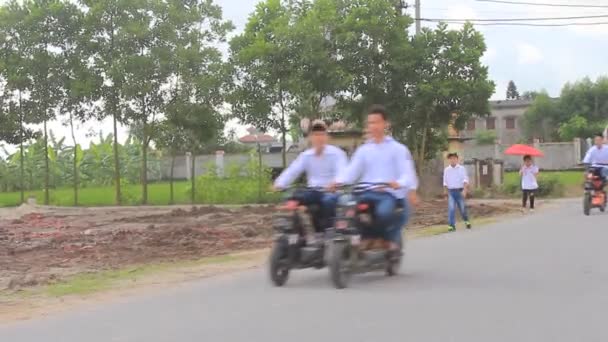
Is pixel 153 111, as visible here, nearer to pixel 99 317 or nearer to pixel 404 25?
pixel 404 25

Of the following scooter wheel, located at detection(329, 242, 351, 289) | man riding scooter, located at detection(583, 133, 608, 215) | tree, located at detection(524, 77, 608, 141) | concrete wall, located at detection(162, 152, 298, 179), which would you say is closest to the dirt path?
scooter wheel, located at detection(329, 242, 351, 289)

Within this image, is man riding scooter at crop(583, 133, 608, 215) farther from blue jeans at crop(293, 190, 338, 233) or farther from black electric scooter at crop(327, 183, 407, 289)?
blue jeans at crop(293, 190, 338, 233)

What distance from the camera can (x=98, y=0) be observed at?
28953 millimetres

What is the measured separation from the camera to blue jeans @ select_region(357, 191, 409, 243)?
29.0ft

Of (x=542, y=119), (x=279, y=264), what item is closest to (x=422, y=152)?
(x=279, y=264)

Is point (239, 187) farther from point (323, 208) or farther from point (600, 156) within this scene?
point (323, 208)

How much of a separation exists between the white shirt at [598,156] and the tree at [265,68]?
11.5 meters

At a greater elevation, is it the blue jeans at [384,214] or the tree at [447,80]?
the tree at [447,80]

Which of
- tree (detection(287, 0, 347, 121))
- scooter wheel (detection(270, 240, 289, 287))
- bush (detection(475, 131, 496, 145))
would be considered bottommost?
scooter wheel (detection(270, 240, 289, 287))

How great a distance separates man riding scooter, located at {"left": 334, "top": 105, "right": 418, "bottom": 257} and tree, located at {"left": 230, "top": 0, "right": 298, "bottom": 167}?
748 inches

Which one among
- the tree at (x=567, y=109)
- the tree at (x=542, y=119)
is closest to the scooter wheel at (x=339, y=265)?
the tree at (x=567, y=109)

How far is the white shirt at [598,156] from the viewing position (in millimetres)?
18875

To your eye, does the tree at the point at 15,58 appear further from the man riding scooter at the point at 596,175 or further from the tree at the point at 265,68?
the man riding scooter at the point at 596,175

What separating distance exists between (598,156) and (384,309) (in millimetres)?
13063
